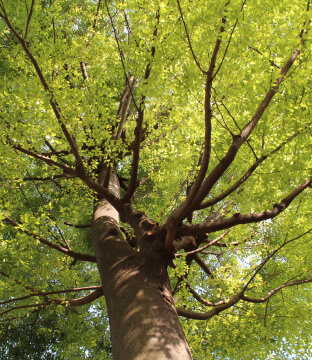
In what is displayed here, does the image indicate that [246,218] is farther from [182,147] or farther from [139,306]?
[182,147]

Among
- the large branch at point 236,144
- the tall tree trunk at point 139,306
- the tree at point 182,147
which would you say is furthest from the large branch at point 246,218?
the tall tree trunk at point 139,306

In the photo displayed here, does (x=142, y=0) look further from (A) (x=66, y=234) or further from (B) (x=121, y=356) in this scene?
(A) (x=66, y=234)

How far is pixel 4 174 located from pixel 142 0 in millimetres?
2918

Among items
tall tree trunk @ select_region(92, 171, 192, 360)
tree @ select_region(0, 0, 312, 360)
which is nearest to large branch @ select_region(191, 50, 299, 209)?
tree @ select_region(0, 0, 312, 360)

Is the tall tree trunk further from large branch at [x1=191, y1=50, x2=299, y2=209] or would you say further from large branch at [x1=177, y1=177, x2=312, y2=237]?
large branch at [x1=191, y1=50, x2=299, y2=209]

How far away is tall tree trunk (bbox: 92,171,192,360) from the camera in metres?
1.86

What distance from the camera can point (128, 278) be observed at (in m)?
2.47

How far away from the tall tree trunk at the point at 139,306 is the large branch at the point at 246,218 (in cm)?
50

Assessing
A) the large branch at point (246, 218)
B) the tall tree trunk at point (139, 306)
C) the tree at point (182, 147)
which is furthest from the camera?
the large branch at point (246, 218)

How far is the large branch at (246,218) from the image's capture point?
8.39ft

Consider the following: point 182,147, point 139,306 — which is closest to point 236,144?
point 139,306

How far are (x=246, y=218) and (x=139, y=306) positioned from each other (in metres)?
1.25

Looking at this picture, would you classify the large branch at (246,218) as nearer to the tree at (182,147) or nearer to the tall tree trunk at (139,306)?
the tree at (182,147)

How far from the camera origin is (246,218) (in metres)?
2.59
